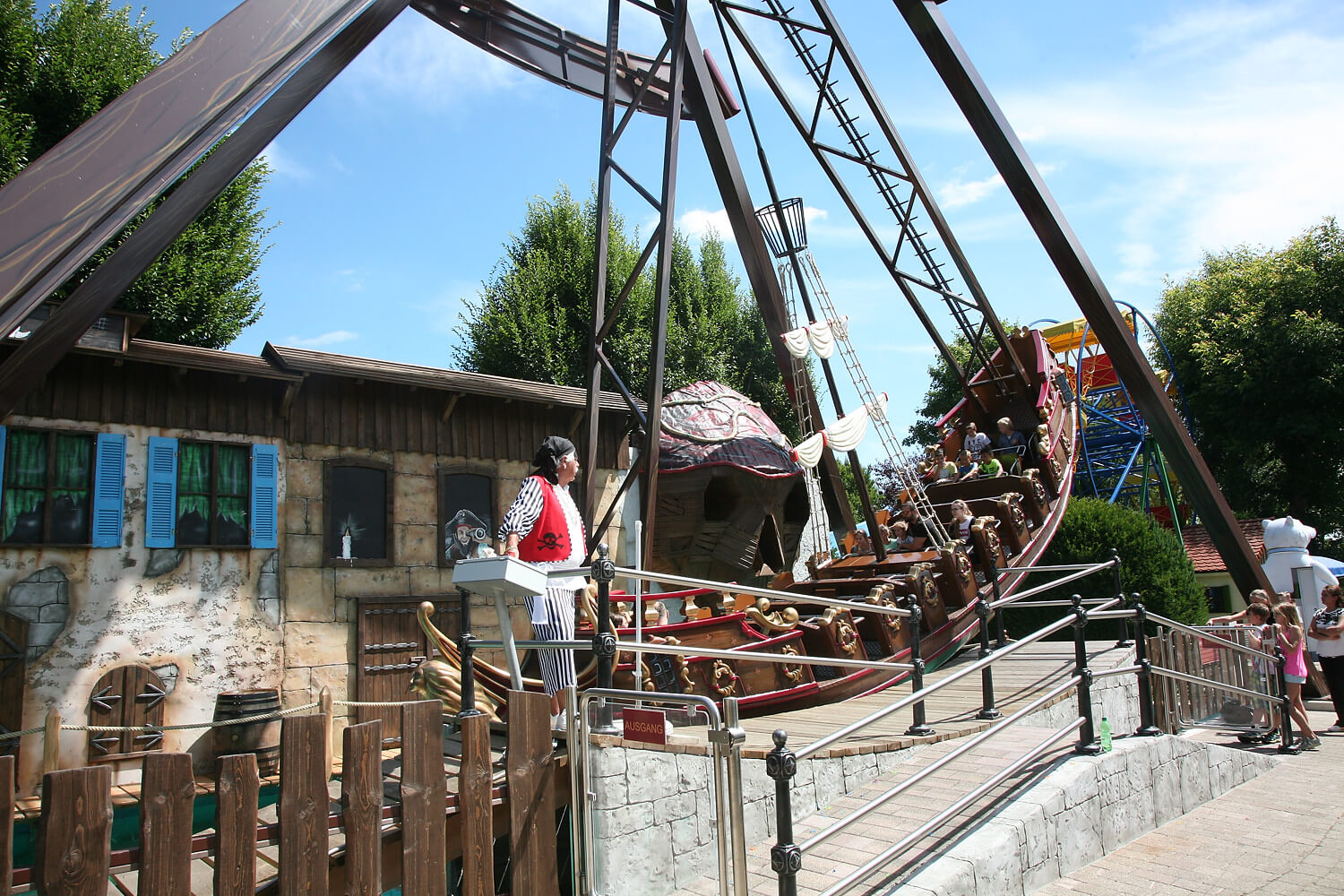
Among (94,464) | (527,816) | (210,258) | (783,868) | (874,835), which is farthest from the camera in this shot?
(210,258)

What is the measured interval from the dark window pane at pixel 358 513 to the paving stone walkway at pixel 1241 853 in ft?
30.5

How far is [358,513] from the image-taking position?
1159 cm

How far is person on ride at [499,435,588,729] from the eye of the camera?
4953 mm

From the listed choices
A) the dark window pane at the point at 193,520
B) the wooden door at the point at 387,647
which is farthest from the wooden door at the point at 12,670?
the wooden door at the point at 387,647

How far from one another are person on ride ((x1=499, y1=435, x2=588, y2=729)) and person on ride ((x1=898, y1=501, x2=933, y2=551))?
6630mm

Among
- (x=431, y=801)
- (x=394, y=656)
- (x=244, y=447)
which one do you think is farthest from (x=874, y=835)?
(x=244, y=447)

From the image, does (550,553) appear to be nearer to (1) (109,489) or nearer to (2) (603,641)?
(2) (603,641)

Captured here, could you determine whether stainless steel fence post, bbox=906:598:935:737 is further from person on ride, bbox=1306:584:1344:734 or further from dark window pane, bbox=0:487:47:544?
dark window pane, bbox=0:487:47:544

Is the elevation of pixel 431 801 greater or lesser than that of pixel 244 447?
lesser

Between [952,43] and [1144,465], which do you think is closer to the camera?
[952,43]

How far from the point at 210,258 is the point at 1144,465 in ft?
70.8

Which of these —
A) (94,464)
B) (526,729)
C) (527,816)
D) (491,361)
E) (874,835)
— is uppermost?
(491,361)

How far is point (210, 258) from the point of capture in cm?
1566

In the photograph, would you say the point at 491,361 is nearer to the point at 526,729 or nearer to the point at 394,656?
the point at 394,656
